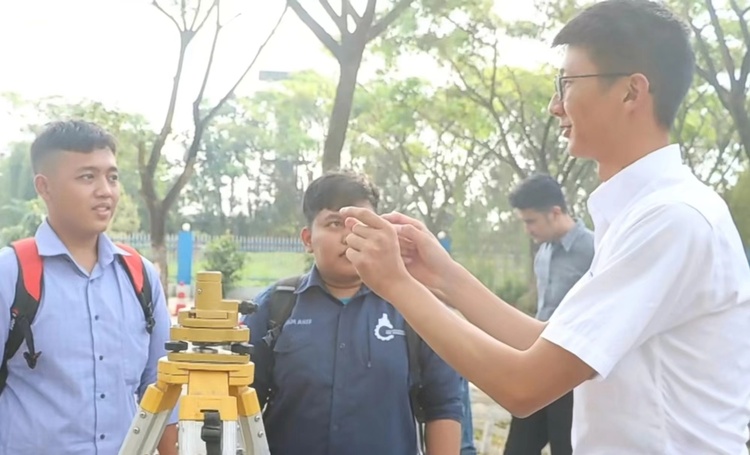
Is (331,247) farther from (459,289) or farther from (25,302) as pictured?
(25,302)

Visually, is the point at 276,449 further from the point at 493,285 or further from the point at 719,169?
the point at 493,285

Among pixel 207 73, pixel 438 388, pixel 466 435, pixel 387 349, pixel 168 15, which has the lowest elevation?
pixel 466 435

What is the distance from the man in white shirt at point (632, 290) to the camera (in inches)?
44.4

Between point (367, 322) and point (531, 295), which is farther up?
point (367, 322)

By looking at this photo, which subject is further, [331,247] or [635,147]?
[331,247]

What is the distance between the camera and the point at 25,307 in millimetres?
2027

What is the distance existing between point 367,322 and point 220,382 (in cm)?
70

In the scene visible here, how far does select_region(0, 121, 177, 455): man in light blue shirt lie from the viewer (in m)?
2.03

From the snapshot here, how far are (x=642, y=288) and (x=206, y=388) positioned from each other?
2.27ft

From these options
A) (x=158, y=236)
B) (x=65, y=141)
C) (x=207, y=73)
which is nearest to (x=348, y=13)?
(x=207, y=73)

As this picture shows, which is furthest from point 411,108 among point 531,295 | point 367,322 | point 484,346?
point 484,346

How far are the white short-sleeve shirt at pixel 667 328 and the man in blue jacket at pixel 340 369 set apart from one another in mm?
826

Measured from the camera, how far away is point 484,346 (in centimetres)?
119

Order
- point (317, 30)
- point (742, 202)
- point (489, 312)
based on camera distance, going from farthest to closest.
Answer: point (742, 202), point (317, 30), point (489, 312)
